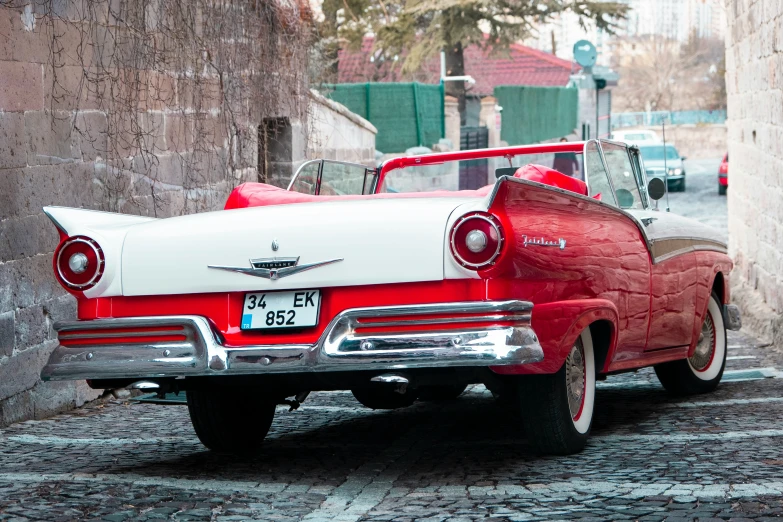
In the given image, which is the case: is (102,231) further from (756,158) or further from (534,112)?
(534,112)

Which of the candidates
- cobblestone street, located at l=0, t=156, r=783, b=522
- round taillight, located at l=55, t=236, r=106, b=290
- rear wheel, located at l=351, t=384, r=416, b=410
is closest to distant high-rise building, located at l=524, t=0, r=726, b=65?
rear wheel, located at l=351, t=384, r=416, b=410

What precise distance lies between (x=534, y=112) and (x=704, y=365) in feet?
86.3

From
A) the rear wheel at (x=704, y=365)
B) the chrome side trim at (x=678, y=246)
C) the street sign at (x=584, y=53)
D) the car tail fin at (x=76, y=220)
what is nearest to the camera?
the car tail fin at (x=76, y=220)

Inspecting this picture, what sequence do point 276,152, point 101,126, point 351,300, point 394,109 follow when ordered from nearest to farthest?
point 351,300 < point 101,126 < point 276,152 < point 394,109

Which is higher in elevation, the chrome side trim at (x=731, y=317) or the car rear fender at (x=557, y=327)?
the car rear fender at (x=557, y=327)

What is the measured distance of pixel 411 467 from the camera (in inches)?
213

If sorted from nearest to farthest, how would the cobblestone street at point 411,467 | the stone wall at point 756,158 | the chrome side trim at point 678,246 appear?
the cobblestone street at point 411,467 < the chrome side trim at point 678,246 < the stone wall at point 756,158

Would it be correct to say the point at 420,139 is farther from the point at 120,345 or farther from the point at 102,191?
the point at 120,345

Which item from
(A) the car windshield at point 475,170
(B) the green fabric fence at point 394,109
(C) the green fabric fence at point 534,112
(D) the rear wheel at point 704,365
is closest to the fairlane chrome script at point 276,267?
(A) the car windshield at point 475,170

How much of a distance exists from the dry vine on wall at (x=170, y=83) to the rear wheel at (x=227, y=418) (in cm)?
266

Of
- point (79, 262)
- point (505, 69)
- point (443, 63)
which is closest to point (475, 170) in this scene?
point (79, 262)

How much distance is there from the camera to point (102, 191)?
828 centimetres

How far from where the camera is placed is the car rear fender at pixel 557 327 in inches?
194

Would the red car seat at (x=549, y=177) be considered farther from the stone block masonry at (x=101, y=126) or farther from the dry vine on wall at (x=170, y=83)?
the dry vine on wall at (x=170, y=83)
